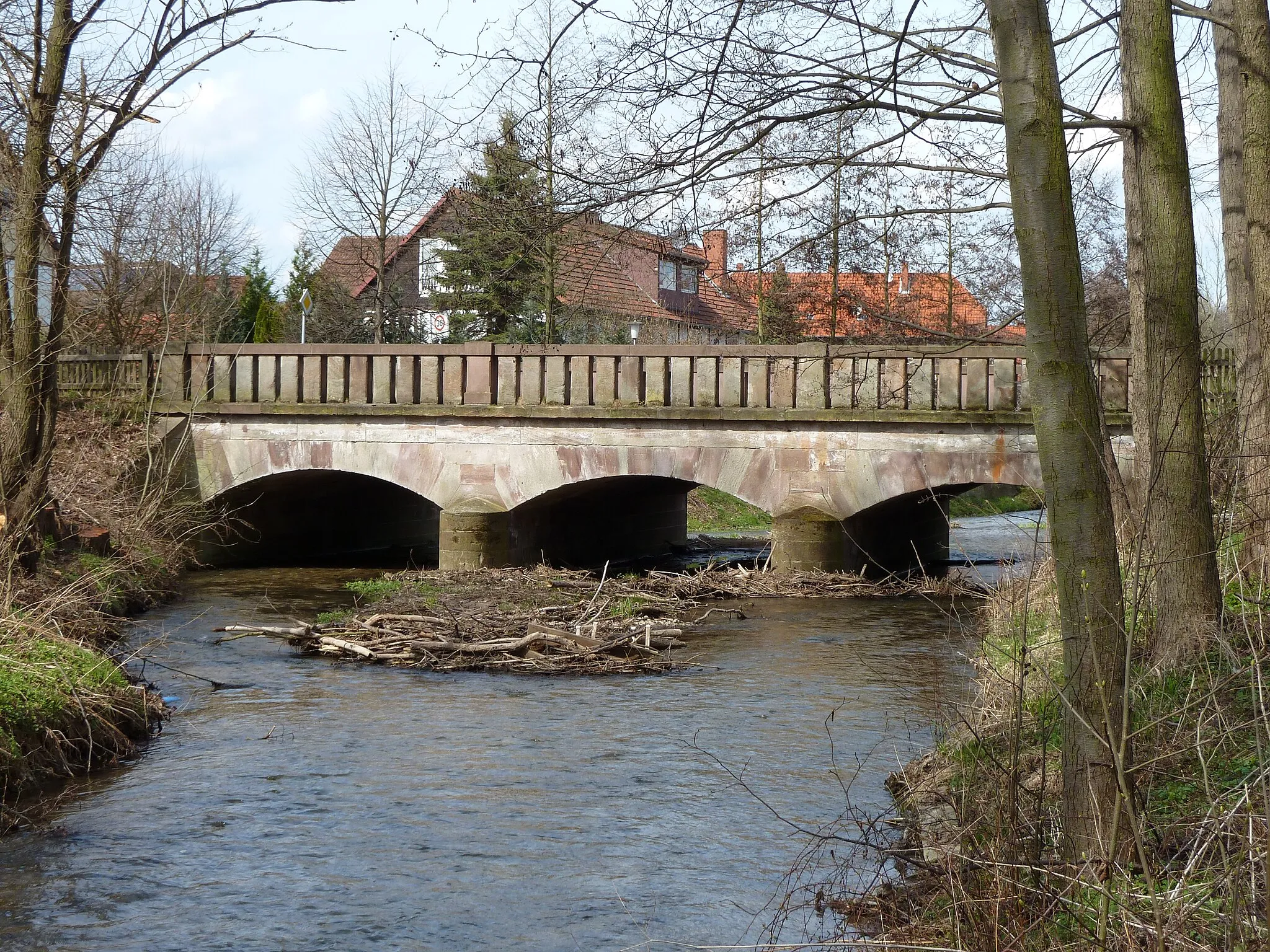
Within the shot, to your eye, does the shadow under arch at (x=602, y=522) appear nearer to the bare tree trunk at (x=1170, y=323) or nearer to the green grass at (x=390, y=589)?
the green grass at (x=390, y=589)

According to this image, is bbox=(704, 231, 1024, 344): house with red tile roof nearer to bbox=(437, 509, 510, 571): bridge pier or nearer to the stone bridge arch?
the stone bridge arch

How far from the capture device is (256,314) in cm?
3709

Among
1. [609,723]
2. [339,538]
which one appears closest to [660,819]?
[609,723]

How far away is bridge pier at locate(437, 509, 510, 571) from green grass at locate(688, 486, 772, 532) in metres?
8.85

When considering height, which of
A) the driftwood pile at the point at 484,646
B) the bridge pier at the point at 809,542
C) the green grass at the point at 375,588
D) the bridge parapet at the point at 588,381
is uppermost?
the bridge parapet at the point at 588,381

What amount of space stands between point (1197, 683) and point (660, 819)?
8.19 ft

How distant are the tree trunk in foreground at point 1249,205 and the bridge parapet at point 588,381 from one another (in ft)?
17.9

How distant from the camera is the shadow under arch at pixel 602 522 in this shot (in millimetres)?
17016

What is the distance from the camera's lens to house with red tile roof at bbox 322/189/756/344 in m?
7.15

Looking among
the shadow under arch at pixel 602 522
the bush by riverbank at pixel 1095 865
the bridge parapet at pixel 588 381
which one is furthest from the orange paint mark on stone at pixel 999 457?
the bush by riverbank at pixel 1095 865

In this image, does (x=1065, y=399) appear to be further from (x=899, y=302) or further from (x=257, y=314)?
(x=257, y=314)

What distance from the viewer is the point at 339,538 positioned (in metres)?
21.0

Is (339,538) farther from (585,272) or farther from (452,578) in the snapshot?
(585,272)

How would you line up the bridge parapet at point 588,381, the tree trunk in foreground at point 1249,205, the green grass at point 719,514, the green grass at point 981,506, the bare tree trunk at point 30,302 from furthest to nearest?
the green grass at point 981,506 → the green grass at point 719,514 → the bridge parapet at point 588,381 → the bare tree trunk at point 30,302 → the tree trunk in foreground at point 1249,205
